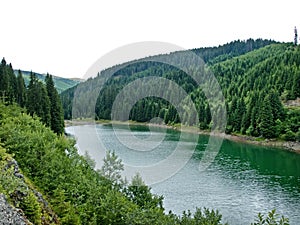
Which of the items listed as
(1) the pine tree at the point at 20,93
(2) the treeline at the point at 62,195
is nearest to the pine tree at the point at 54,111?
(1) the pine tree at the point at 20,93

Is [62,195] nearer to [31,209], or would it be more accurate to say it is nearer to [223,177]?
[31,209]

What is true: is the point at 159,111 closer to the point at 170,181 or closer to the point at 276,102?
the point at 276,102

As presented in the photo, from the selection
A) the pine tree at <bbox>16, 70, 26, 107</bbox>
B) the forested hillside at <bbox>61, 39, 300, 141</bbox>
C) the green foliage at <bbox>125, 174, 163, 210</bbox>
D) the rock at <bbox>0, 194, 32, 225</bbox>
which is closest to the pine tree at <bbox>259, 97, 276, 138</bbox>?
the forested hillside at <bbox>61, 39, 300, 141</bbox>

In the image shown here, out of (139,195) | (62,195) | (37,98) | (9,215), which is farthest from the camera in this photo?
(37,98)

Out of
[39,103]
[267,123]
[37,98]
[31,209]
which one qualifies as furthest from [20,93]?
[31,209]

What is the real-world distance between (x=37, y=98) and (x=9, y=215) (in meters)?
55.1

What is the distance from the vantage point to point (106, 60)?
201ft

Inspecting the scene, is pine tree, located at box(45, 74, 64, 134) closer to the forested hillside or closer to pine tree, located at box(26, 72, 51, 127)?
pine tree, located at box(26, 72, 51, 127)

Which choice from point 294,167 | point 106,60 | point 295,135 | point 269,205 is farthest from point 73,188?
point 295,135

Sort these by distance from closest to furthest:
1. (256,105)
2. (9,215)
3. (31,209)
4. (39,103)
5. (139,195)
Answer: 1. (9,215)
2. (31,209)
3. (139,195)
4. (39,103)
5. (256,105)

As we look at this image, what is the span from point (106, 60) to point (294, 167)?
39883 millimetres

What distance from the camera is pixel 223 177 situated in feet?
175

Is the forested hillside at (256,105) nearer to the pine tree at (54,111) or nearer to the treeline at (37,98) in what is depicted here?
the pine tree at (54,111)

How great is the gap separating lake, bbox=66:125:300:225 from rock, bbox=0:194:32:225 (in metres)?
24.4
